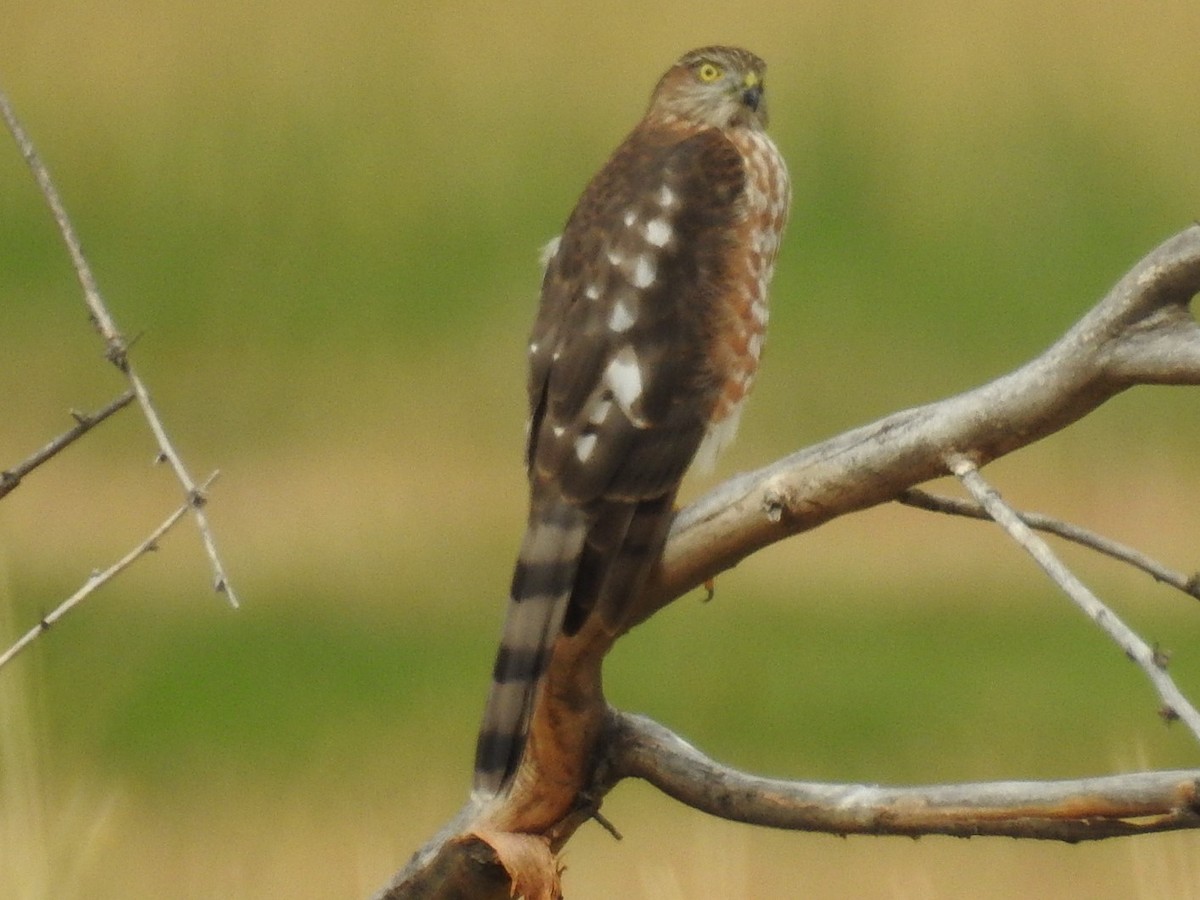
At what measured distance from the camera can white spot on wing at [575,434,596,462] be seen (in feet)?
7.22

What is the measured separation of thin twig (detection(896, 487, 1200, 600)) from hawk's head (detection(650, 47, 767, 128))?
0.97m

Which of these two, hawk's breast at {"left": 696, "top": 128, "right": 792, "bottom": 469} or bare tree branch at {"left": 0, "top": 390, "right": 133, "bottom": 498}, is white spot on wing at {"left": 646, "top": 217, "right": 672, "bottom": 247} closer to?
hawk's breast at {"left": 696, "top": 128, "right": 792, "bottom": 469}

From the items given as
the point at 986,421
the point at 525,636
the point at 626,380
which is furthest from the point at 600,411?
the point at 986,421

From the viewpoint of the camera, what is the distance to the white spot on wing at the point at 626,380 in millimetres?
2244

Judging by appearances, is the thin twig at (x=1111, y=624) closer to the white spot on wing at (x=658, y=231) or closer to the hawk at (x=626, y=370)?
the hawk at (x=626, y=370)

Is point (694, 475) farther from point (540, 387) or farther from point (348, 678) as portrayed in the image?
point (348, 678)

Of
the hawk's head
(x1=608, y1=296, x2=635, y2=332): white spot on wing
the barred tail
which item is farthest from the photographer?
the hawk's head

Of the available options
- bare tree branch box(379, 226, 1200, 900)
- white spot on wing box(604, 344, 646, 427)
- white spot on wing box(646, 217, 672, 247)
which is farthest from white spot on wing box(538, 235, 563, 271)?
bare tree branch box(379, 226, 1200, 900)

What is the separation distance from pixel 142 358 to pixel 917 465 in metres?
2.86

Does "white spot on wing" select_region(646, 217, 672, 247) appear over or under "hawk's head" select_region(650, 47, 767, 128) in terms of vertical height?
under

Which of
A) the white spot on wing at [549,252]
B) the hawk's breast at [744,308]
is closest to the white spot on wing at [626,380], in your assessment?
the hawk's breast at [744,308]

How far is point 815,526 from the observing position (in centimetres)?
193

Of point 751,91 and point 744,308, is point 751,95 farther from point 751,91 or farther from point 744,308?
point 744,308

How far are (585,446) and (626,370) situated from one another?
0.12m
